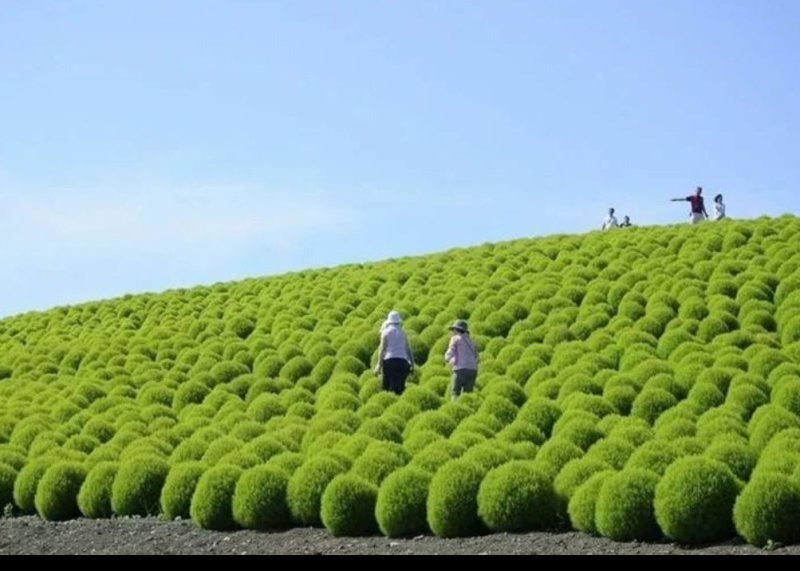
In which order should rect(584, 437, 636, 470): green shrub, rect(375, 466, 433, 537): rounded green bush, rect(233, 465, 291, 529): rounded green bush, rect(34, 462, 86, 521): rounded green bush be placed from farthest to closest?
1. rect(34, 462, 86, 521): rounded green bush
2. rect(233, 465, 291, 529): rounded green bush
3. rect(584, 437, 636, 470): green shrub
4. rect(375, 466, 433, 537): rounded green bush

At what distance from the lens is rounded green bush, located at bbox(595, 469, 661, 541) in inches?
400

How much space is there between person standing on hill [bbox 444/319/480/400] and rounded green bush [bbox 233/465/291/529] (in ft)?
17.5

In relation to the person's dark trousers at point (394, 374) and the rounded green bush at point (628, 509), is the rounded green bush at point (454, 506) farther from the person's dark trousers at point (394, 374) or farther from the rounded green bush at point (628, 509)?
the person's dark trousers at point (394, 374)

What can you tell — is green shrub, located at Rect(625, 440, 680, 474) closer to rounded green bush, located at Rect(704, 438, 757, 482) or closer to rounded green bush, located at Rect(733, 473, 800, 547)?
rounded green bush, located at Rect(704, 438, 757, 482)

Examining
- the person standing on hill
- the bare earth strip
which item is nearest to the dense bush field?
the bare earth strip

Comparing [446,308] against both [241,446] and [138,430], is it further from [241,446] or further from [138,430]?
[241,446]

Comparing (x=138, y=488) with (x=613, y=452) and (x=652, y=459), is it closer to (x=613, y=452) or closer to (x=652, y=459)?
(x=613, y=452)

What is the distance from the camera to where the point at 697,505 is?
32.2 feet

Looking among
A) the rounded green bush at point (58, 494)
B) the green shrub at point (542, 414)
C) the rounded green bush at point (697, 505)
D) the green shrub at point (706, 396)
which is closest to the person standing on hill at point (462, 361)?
the green shrub at point (542, 414)

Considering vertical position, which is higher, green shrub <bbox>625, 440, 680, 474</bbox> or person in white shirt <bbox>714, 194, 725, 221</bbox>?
person in white shirt <bbox>714, 194, 725, 221</bbox>

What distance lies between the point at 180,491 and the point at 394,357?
5.73m

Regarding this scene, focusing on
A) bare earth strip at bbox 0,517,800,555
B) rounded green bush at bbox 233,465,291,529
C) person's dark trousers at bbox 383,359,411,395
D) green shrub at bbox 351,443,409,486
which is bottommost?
bare earth strip at bbox 0,517,800,555

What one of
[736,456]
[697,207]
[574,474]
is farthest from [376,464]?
[697,207]
